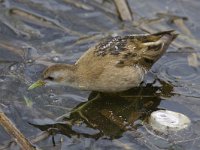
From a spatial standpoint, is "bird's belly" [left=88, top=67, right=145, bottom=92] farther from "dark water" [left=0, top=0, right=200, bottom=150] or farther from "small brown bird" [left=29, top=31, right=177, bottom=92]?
"dark water" [left=0, top=0, right=200, bottom=150]

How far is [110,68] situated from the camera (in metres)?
5.07

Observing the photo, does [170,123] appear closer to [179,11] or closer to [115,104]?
[115,104]

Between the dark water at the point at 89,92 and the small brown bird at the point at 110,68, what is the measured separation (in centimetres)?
21

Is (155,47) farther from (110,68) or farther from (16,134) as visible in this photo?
(16,134)

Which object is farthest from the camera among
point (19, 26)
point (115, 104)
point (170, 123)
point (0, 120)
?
point (19, 26)

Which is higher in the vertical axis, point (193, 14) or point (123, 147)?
point (193, 14)

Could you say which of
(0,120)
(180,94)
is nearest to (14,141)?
(0,120)

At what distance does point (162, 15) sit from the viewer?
6.53 m

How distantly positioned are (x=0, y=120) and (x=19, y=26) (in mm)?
2100

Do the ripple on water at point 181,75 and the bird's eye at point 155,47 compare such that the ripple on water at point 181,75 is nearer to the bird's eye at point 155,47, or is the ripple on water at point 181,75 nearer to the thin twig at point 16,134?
the bird's eye at point 155,47

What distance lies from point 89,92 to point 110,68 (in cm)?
46

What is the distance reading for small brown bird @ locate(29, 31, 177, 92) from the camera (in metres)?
5.07

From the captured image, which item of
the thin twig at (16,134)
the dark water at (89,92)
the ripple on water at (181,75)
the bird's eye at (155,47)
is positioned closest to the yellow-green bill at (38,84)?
the dark water at (89,92)

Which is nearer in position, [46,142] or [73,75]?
[46,142]
